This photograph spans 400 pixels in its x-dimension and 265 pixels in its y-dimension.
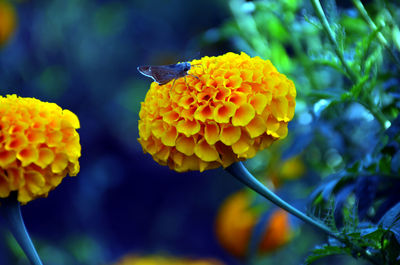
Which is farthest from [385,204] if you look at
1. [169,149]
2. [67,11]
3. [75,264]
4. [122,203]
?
[122,203]

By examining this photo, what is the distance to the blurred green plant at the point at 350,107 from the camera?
0.98m

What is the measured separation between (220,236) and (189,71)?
1013mm

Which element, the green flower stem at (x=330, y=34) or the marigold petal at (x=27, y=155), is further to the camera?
the green flower stem at (x=330, y=34)

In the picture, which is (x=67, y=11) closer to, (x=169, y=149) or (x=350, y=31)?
(x=350, y=31)

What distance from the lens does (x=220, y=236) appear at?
189 cm

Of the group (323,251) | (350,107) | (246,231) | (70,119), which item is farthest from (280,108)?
(246,231)

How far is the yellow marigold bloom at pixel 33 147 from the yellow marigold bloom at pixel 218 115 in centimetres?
14

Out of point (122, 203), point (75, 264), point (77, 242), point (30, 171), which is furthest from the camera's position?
point (122, 203)

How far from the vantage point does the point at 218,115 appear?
3.07ft

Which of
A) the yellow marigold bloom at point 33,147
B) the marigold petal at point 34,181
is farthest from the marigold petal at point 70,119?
the marigold petal at point 34,181

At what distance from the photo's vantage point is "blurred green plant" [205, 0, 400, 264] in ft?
3.22

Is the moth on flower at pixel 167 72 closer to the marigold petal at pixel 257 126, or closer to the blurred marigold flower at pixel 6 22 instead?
the marigold petal at pixel 257 126

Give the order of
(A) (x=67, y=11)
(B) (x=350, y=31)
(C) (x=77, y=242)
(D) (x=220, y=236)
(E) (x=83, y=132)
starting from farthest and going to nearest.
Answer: (E) (x=83, y=132) → (A) (x=67, y=11) → (C) (x=77, y=242) → (D) (x=220, y=236) → (B) (x=350, y=31)

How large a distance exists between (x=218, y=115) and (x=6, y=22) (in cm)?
188
